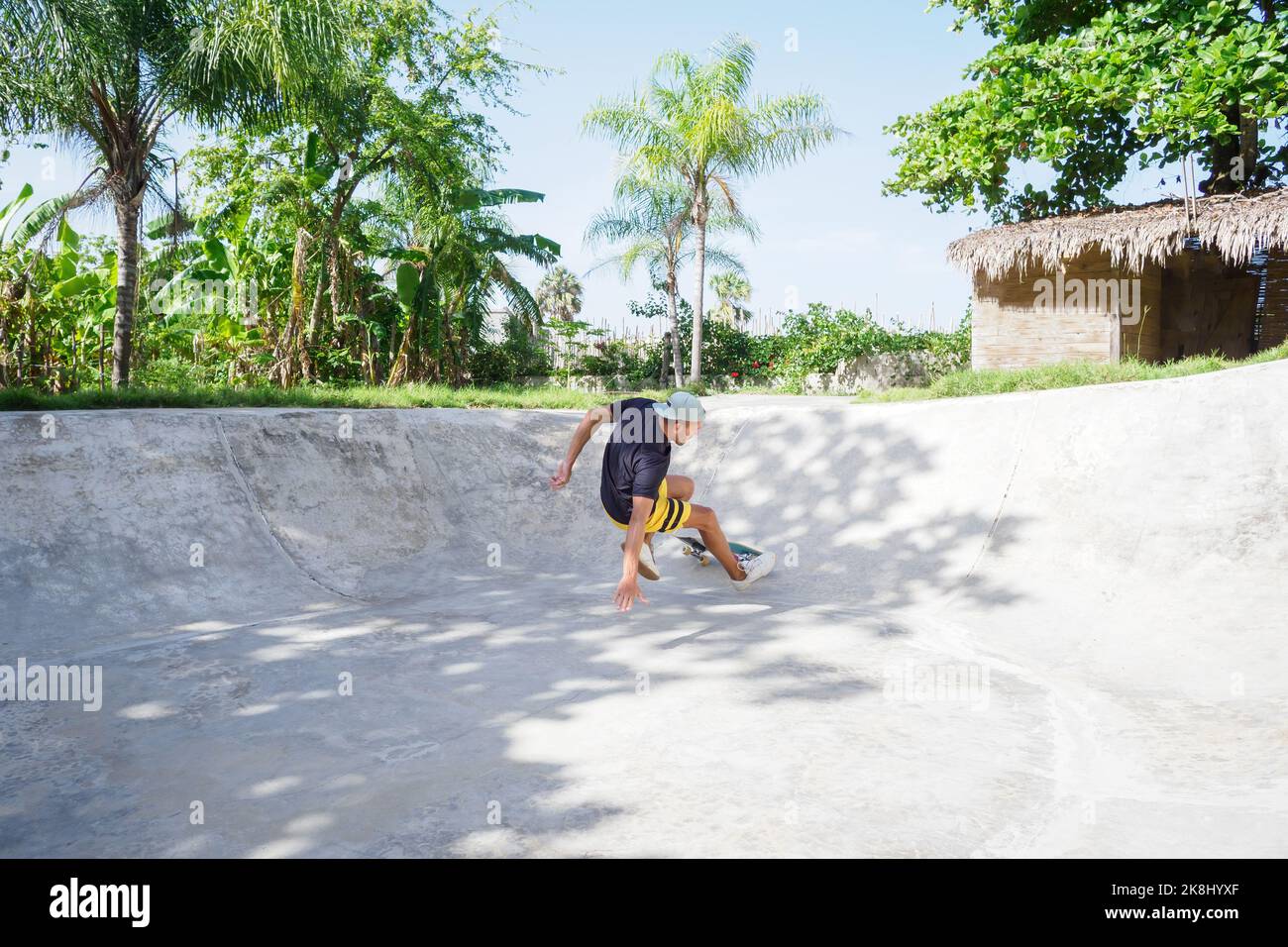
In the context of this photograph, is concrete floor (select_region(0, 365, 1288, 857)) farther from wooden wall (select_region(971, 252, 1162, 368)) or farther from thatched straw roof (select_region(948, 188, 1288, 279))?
wooden wall (select_region(971, 252, 1162, 368))

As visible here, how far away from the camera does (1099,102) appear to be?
1200cm

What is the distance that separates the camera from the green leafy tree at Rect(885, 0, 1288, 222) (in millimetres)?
11328

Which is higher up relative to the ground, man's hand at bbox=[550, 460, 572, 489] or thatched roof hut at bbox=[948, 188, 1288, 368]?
thatched roof hut at bbox=[948, 188, 1288, 368]

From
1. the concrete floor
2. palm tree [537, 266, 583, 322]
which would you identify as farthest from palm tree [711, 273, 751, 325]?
the concrete floor

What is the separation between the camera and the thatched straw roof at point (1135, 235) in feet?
37.7

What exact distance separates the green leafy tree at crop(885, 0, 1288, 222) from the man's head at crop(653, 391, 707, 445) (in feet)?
33.5

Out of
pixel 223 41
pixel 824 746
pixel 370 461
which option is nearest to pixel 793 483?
pixel 370 461

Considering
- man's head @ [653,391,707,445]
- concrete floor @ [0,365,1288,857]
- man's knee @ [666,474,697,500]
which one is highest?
man's head @ [653,391,707,445]

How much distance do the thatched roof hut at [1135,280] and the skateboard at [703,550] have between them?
8.67m

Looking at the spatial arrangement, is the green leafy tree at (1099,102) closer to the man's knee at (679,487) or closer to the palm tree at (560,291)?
the man's knee at (679,487)

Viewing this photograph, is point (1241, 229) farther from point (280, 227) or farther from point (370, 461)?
point (280, 227)

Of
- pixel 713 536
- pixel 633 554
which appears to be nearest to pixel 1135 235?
pixel 713 536

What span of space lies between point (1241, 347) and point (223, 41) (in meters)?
15.3

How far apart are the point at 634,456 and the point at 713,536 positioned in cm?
112
